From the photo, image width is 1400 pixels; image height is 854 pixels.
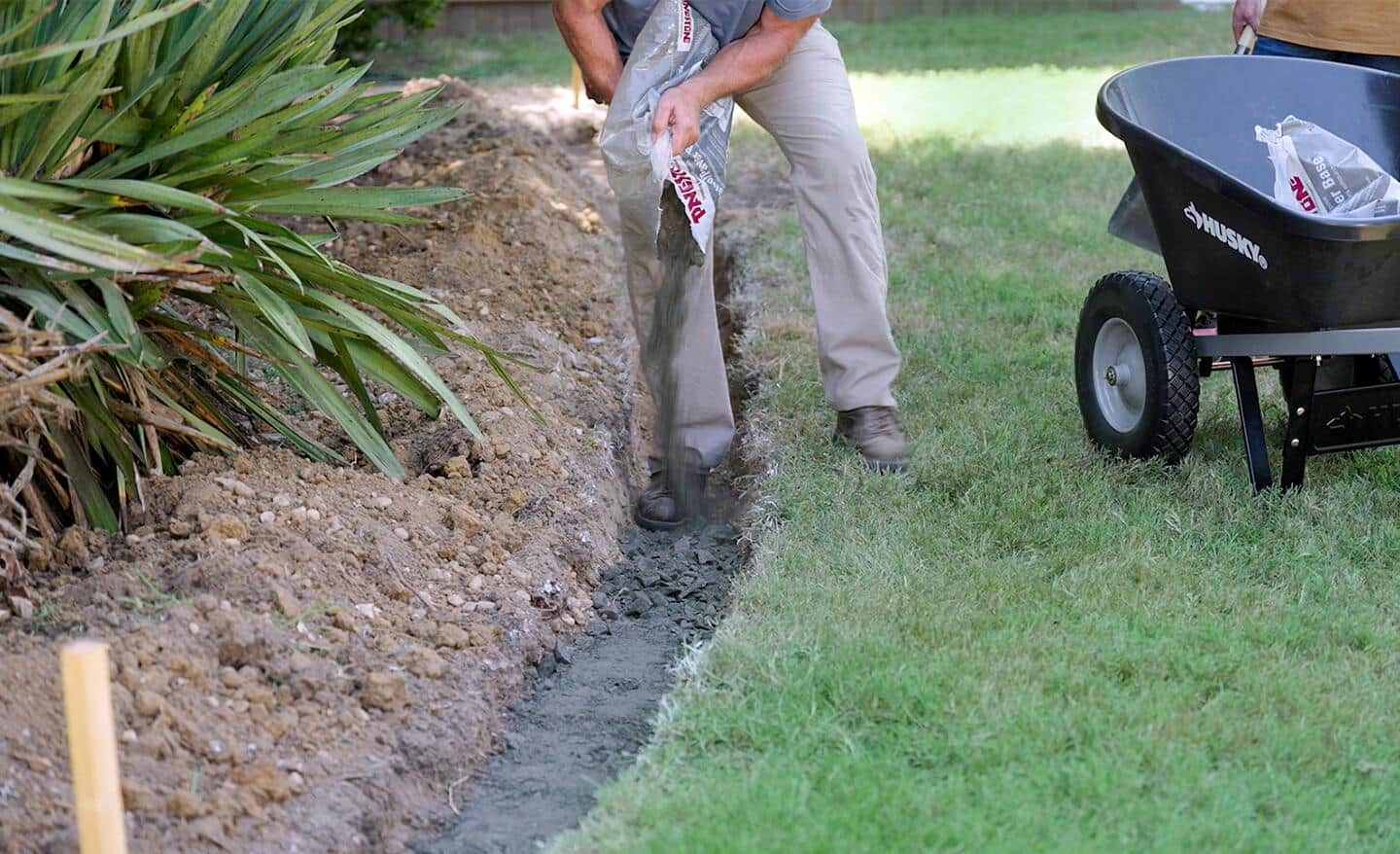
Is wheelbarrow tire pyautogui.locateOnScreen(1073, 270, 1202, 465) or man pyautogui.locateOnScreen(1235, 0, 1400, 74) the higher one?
man pyautogui.locateOnScreen(1235, 0, 1400, 74)

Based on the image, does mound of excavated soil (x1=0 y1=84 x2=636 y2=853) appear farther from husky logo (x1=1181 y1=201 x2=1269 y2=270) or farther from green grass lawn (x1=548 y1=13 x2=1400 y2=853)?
husky logo (x1=1181 y1=201 x2=1269 y2=270)

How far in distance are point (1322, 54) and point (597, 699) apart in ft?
10.1

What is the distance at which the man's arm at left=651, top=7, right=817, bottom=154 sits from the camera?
388 cm

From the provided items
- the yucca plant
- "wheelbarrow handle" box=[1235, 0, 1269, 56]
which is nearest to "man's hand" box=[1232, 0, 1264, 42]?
"wheelbarrow handle" box=[1235, 0, 1269, 56]

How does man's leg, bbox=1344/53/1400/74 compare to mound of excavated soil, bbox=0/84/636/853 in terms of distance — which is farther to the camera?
man's leg, bbox=1344/53/1400/74

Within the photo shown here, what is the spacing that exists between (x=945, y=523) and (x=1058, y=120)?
598cm

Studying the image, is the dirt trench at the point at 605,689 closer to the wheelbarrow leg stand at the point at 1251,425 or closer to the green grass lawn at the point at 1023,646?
the green grass lawn at the point at 1023,646

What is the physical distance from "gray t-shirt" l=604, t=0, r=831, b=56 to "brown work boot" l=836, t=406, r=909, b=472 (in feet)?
3.80

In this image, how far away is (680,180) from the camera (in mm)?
3980

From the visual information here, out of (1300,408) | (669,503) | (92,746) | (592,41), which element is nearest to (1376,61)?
(1300,408)

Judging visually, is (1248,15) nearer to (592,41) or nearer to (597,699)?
(592,41)

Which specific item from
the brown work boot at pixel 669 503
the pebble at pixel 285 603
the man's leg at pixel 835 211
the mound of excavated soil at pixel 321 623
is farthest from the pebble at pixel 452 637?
the man's leg at pixel 835 211

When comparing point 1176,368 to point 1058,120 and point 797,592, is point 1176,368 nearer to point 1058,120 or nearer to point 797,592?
point 797,592

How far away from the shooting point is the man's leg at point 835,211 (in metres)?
4.11
